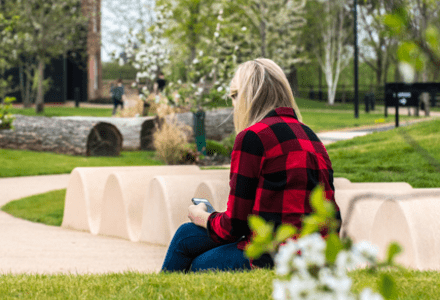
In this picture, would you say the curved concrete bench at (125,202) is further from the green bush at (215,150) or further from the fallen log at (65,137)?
the fallen log at (65,137)

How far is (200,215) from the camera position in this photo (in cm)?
288

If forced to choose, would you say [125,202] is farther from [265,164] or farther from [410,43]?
[410,43]

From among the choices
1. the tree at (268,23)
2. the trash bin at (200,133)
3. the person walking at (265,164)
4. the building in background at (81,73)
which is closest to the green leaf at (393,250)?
the person walking at (265,164)

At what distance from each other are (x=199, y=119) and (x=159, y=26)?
13.7 feet

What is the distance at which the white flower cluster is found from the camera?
0.99 m

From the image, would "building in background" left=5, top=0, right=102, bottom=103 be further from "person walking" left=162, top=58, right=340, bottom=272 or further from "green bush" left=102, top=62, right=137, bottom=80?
"person walking" left=162, top=58, right=340, bottom=272

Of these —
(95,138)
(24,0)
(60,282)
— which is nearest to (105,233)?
(60,282)

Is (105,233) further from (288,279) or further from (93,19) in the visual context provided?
(93,19)

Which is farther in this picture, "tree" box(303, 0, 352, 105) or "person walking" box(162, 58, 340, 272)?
"tree" box(303, 0, 352, 105)

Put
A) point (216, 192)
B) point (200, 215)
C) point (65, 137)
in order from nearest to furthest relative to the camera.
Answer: point (200, 215)
point (216, 192)
point (65, 137)

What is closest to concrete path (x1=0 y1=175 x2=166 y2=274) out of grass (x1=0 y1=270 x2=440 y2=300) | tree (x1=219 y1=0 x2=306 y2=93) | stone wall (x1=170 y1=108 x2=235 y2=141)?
grass (x1=0 y1=270 x2=440 y2=300)

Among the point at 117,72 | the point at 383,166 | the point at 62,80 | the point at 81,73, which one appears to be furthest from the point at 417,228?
the point at 117,72

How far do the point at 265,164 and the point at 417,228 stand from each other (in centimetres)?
142

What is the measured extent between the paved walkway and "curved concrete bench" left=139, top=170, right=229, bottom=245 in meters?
0.17
